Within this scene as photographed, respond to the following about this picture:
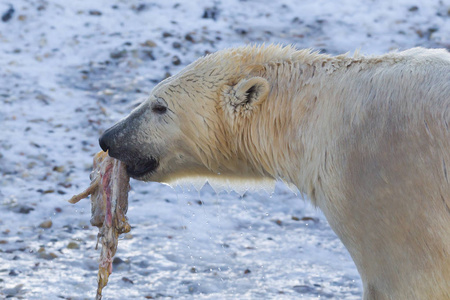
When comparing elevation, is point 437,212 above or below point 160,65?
above

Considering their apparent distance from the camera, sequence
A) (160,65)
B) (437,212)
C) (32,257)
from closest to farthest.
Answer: (437,212)
(32,257)
(160,65)

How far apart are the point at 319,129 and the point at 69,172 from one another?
3.39 meters

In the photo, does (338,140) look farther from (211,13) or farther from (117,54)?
(211,13)

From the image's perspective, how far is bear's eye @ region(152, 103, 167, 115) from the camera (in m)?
3.62

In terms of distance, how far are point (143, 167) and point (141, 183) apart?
227 cm

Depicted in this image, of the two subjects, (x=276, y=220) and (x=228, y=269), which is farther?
(x=276, y=220)

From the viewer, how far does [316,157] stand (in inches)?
126

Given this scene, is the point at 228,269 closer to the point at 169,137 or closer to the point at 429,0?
the point at 169,137

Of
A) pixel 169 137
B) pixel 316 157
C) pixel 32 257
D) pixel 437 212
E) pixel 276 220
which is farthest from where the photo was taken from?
pixel 276 220

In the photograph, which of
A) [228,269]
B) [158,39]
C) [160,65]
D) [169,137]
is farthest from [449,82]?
[158,39]

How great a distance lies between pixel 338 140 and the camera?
10.1ft

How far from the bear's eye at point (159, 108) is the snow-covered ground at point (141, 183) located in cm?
137

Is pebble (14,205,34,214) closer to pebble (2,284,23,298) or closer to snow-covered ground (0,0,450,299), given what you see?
snow-covered ground (0,0,450,299)

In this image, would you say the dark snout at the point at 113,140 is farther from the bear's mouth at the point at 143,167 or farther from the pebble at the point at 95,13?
the pebble at the point at 95,13
